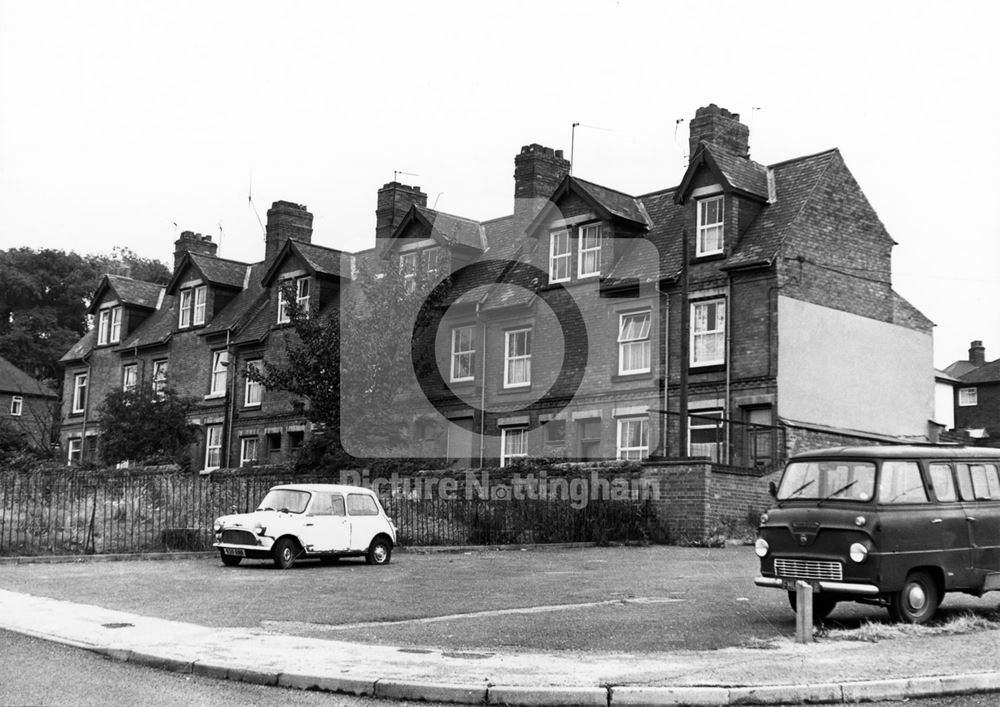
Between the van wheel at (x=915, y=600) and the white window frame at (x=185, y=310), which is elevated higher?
the white window frame at (x=185, y=310)

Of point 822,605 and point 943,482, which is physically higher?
point 943,482

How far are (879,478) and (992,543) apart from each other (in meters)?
1.68

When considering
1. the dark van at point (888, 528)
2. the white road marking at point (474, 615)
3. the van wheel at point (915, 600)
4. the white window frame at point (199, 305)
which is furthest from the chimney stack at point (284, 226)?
the van wheel at point (915, 600)

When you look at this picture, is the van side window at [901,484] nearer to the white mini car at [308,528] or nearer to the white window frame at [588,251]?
the white mini car at [308,528]

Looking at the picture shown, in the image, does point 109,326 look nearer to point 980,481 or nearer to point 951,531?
point 980,481

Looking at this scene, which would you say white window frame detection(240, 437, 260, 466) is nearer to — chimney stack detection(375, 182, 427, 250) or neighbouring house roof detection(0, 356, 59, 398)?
chimney stack detection(375, 182, 427, 250)

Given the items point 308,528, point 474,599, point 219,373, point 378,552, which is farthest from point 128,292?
point 474,599

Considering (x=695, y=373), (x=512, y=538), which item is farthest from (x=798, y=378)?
(x=512, y=538)

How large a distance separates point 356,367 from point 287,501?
44.6 ft

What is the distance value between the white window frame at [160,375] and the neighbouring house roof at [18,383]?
21826 mm

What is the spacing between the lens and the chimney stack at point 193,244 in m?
55.0

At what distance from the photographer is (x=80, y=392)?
185 feet

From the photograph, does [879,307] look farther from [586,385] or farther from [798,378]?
[586,385]

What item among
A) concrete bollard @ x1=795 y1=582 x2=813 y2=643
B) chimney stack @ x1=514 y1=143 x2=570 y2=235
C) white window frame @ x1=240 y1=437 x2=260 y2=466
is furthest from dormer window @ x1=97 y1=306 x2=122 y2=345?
concrete bollard @ x1=795 y1=582 x2=813 y2=643
